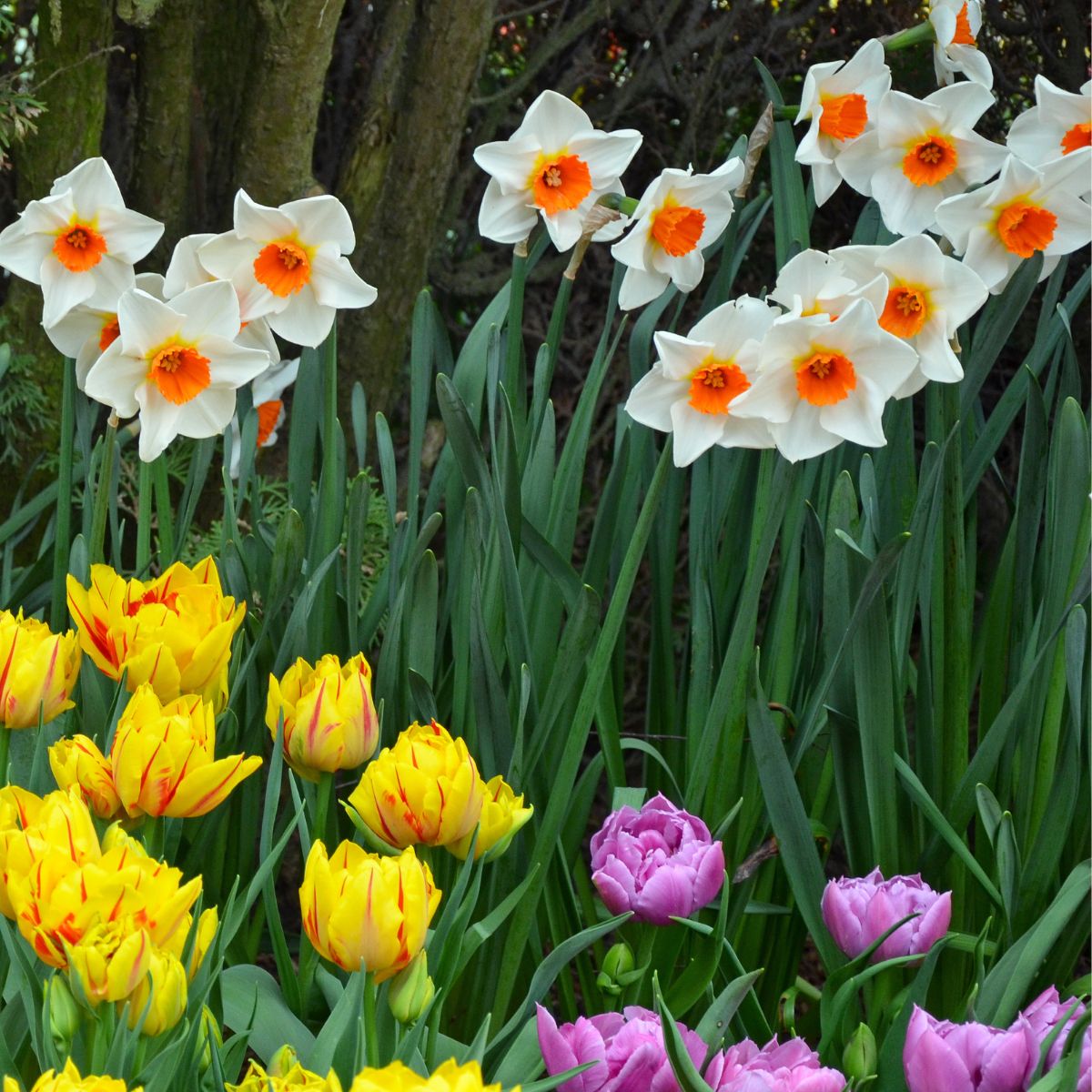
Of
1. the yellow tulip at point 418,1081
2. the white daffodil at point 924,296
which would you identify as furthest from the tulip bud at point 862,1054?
the white daffodil at point 924,296

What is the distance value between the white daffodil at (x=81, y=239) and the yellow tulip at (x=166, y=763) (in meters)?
0.51

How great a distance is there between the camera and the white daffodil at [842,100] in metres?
1.19

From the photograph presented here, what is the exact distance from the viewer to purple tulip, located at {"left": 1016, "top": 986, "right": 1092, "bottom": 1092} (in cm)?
70

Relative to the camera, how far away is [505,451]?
45.4 inches

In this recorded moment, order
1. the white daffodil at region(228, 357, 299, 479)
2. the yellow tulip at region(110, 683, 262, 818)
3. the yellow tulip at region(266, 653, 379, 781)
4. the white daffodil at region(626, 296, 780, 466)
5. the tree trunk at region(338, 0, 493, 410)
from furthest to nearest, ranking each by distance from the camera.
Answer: the tree trunk at region(338, 0, 493, 410), the white daffodil at region(228, 357, 299, 479), the white daffodil at region(626, 296, 780, 466), the yellow tulip at region(266, 653, 379, 781), the yellow tulip at region(110, 683, 262, 818)

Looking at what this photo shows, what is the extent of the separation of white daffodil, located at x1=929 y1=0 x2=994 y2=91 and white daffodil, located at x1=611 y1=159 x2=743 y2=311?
30cm

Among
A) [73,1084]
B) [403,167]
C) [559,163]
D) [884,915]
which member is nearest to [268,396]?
[559,163]

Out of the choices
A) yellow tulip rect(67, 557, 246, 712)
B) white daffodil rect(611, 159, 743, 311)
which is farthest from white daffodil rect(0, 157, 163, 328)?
white daffodil rect(611, 159, 743, 311)

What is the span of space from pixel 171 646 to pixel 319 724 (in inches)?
5.0

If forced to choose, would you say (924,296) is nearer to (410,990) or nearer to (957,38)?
(957,38)

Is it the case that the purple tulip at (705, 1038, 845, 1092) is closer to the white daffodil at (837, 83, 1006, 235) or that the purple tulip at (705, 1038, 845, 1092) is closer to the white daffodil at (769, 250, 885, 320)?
→ the white daffodil at (769, 250, 885, 320)

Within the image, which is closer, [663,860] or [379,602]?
[663,860]

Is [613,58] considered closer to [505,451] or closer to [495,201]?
[495,201]

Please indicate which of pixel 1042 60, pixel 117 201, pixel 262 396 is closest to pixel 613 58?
pixel 1042 60
